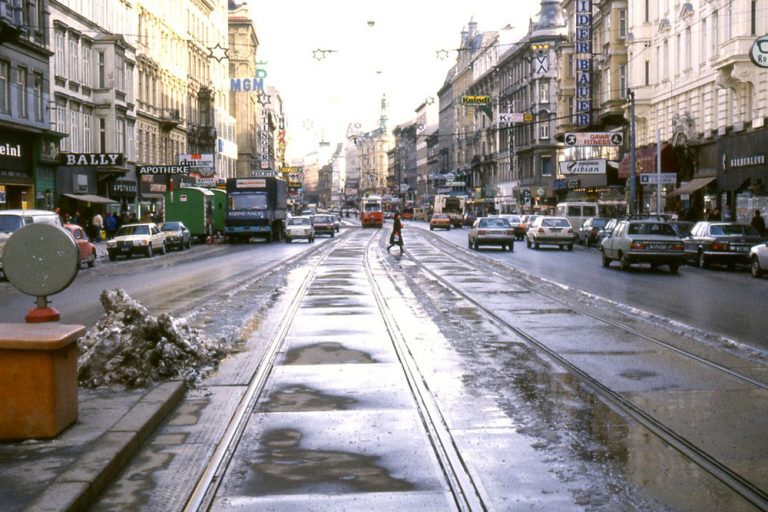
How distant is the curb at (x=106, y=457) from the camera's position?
18.4 ft

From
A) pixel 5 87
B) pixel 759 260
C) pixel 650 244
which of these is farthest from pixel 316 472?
pixel 5 87

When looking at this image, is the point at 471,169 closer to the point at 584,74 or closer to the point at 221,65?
the point at 221,65

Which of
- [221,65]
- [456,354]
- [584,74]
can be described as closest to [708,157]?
[584,74]

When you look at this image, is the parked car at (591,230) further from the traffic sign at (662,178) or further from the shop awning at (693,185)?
the shop awning at (693,185)

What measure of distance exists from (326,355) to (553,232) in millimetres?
35135

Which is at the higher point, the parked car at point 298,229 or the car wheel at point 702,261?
the parked car at point 298,229

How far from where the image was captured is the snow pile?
966cm

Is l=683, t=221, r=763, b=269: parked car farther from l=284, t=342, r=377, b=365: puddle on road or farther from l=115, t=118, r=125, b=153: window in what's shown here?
l=115, t=118, r=125, b=153: window

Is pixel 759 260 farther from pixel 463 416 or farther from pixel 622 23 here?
pixel 622 23

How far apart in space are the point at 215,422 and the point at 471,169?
118 meters

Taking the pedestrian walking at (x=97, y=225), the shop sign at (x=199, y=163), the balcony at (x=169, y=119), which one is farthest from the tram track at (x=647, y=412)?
the balcony at (x=169, y=119)

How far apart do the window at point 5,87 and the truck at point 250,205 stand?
51.7ft

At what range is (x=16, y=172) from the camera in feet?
137

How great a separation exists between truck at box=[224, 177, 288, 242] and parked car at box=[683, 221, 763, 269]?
27.3 metres
